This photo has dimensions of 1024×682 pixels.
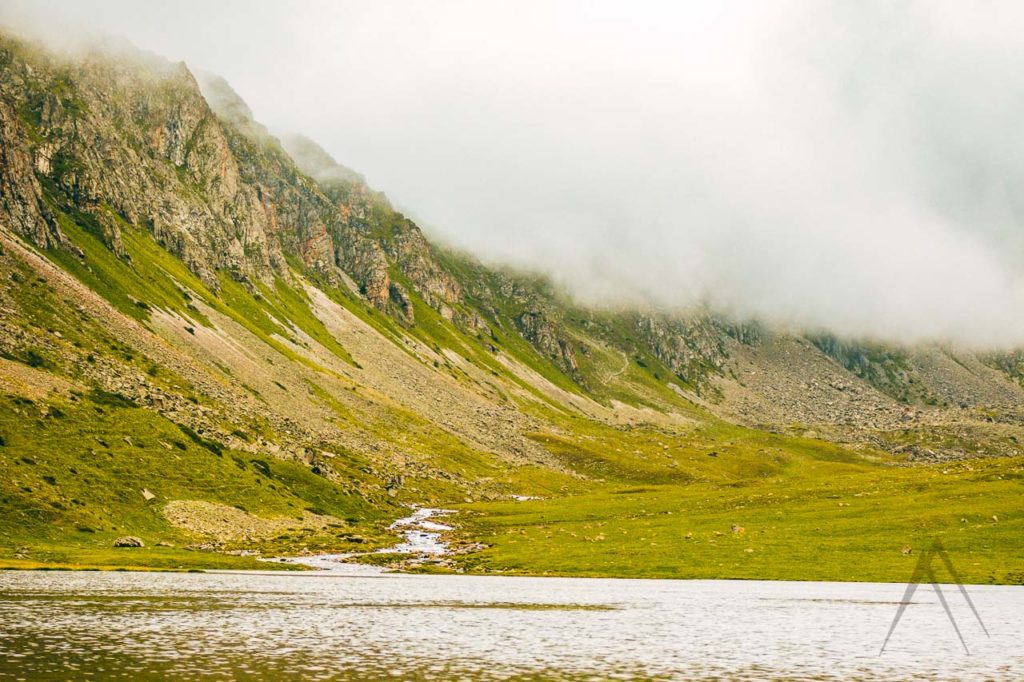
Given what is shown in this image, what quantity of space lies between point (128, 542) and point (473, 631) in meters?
70.7

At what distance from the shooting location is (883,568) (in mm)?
91750

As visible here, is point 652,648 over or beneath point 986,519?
beneath

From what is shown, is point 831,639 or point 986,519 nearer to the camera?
point 831,639

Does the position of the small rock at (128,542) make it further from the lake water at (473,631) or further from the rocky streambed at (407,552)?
the lake water at (473,631)

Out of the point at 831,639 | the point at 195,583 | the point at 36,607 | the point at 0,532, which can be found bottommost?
the point at 0,532

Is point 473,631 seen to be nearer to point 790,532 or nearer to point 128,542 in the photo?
point 128,542

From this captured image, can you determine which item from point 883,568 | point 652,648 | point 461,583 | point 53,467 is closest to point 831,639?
point 652,648

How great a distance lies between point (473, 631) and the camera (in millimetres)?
46000

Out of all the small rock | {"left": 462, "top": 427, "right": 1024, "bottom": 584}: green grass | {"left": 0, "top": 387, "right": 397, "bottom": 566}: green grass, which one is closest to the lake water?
{"left": 462, "top": 427, "right": 1024, "bottom": 584}: green grass

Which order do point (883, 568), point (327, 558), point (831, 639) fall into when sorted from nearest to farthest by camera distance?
point (831, 639) < point (883, 568) < point (327, 558)

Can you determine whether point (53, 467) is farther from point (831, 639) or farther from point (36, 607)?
point (831, 639)

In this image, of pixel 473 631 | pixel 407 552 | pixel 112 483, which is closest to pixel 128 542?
pixel 112 483

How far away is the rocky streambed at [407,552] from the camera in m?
98.1

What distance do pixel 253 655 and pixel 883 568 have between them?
81486mm
